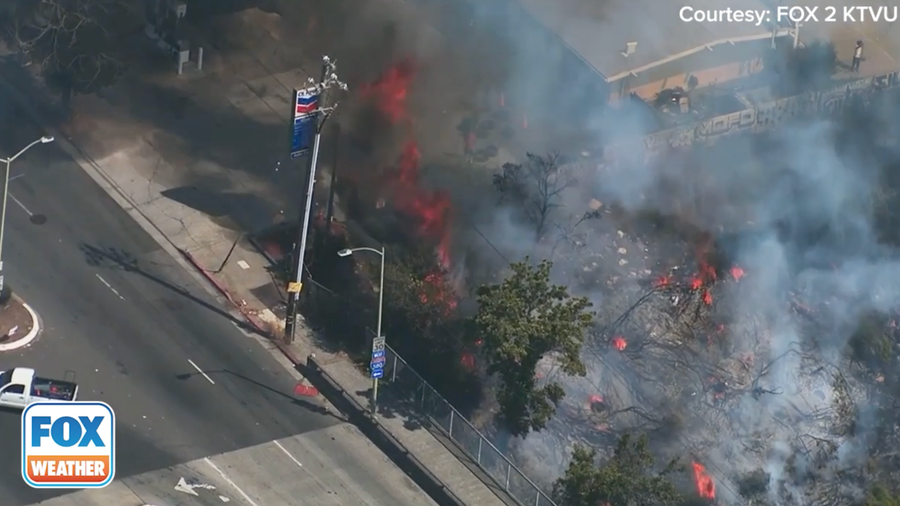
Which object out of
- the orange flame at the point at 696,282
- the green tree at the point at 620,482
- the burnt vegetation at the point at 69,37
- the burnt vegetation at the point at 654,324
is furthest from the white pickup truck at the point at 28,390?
the orange flame at the point at 696,282

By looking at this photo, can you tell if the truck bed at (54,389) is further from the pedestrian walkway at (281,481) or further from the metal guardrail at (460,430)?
the metal guardrail at (460,430)

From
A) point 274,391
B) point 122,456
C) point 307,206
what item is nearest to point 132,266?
point 274,391

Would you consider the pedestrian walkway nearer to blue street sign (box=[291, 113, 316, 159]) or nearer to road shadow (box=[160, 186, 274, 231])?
blue street sign (box=[291, 113, 316, 159])

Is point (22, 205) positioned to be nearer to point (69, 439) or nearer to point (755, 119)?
point (69, 439)

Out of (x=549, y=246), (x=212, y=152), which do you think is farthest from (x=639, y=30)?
(x=212, y=152)

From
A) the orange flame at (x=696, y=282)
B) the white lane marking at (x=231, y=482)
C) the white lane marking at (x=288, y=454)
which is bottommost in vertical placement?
the white lane marking at (x=231, y=482)

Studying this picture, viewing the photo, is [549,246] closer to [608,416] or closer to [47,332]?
[608,416]

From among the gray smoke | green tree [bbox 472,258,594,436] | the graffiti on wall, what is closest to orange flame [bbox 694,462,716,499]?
the gray smoke
